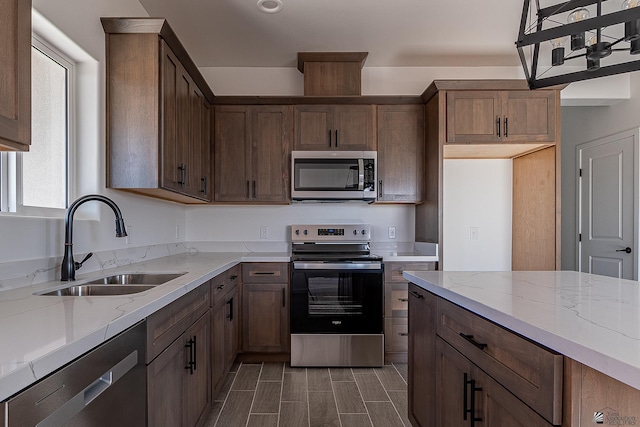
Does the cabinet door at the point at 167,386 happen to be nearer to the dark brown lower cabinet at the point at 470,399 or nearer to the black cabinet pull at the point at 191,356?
the black cabinet pull at the point at 191,356

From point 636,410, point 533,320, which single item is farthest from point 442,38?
point 636,410

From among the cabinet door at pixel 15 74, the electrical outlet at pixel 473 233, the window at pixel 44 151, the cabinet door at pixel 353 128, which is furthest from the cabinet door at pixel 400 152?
the cabinet door at pixel 15 74

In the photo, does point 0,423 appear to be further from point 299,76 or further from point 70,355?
point 299,76

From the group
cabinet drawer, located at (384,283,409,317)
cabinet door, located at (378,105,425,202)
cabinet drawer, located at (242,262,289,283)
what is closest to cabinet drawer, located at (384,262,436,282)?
cabinet drawer, located at (384,283,409,317)

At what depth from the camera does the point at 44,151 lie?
1786mm

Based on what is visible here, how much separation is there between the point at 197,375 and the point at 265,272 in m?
1.20

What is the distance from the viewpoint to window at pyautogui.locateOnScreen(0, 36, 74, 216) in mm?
1563

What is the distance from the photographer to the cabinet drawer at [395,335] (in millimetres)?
2916

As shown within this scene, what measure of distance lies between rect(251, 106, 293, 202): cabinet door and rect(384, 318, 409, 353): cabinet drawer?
54.2 inches

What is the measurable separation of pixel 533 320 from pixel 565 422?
222 mm

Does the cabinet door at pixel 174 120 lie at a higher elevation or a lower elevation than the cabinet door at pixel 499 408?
higher

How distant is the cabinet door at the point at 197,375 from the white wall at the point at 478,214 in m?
2.44

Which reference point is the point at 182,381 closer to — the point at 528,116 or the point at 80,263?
the point at 80,263

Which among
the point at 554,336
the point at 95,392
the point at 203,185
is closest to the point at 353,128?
the point at 203,185
